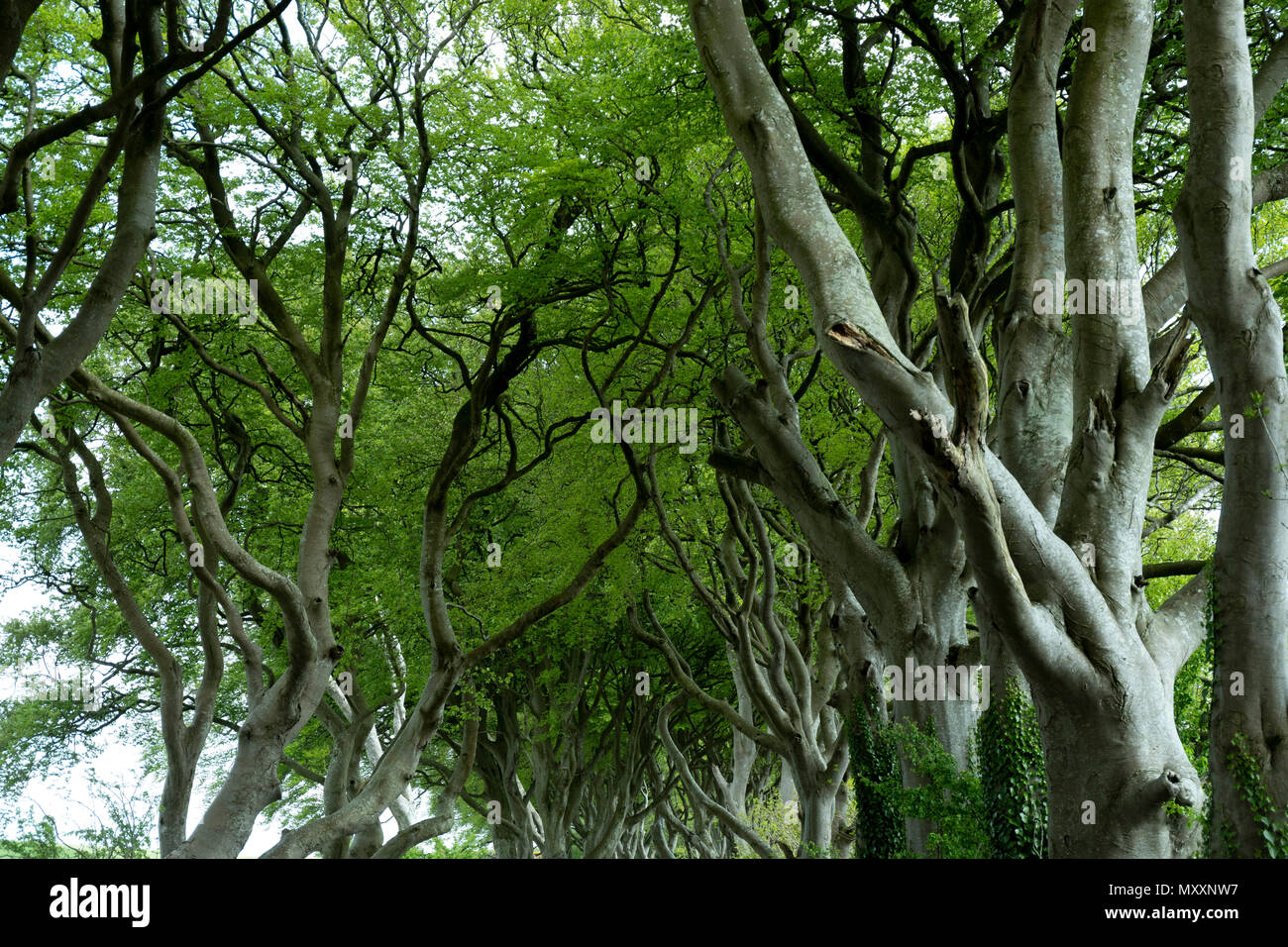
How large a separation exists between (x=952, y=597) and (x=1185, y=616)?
8.85 feet

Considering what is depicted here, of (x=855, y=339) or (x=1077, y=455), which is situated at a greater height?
(x=855, y=339)

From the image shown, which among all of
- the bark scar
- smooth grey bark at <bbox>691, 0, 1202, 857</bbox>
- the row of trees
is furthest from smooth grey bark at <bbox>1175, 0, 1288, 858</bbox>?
the bark scar

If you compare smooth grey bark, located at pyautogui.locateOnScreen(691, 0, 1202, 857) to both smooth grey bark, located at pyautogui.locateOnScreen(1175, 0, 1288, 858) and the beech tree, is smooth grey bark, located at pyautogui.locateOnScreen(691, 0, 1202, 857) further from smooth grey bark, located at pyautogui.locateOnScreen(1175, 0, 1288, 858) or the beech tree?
smooth grey bark, located at pyautogui.locateOnScreen(1175, 0, 1288, 858)

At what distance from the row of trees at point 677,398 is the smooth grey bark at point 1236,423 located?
20 millimetres

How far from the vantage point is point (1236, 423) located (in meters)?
5.53

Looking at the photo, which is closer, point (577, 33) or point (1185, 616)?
point (1185, 616)

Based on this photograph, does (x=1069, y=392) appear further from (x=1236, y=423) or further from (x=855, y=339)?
(x=855, y=339)

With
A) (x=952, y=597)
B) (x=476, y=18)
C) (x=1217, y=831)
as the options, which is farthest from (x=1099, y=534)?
(x=476, y=18)

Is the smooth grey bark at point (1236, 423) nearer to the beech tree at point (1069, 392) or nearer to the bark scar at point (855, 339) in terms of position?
the beech tree at point (1069, 392)

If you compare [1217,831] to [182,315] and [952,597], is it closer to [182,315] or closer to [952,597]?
[952,597]

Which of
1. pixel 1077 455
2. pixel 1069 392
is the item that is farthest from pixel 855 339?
pixel 1069 392

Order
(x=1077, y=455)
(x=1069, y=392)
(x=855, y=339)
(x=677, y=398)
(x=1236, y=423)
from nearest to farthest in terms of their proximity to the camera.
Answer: (x=855, y=339) < (x=1236, y=423) < (x=1077, y=455) < (x=1069, y=392) < (x=677, y=398)

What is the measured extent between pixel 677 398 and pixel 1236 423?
10.8m

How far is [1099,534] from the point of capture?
19.2 ft
